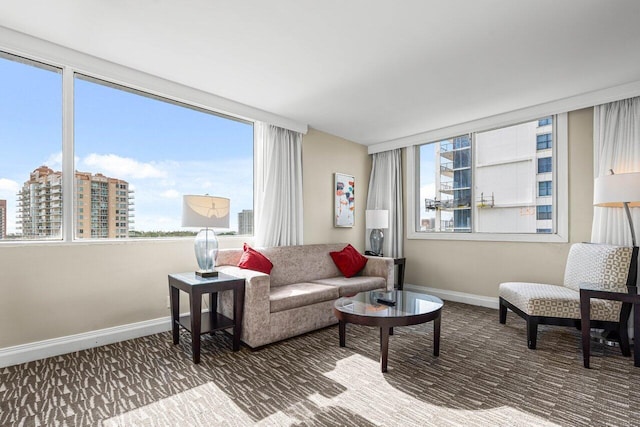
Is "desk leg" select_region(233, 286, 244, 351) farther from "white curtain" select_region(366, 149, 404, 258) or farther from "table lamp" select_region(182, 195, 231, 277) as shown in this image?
"white curtain" select_region(366, 149, 404, 258)

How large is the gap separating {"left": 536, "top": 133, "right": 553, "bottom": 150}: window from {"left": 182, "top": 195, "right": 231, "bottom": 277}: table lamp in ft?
12.4

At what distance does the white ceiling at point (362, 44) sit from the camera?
2119mm

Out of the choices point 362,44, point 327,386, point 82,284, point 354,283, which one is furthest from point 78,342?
point 362,44

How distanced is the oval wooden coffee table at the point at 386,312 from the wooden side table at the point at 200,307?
2.82 ft

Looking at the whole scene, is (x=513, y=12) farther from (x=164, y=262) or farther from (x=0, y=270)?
(x=0, y=270)

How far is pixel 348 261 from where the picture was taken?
4113mm

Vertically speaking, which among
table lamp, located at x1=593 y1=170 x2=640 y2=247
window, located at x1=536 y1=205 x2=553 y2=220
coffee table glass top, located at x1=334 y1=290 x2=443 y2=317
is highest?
table lamp, located at x1=593 y1=170 x2=640 y2=247

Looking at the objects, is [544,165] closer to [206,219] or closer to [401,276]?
[401,276]

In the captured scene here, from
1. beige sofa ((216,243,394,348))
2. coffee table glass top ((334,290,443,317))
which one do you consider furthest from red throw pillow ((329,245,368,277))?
coffee table glass top ((334,290,443,317))

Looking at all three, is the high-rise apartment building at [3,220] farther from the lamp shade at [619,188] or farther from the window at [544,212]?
the window at [544,212]

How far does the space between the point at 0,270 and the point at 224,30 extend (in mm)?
2455

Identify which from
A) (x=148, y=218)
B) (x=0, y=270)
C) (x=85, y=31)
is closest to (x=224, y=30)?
(x=85, y=31)

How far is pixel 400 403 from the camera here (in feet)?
6.40

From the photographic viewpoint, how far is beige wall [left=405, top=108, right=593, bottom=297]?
11.6ft
